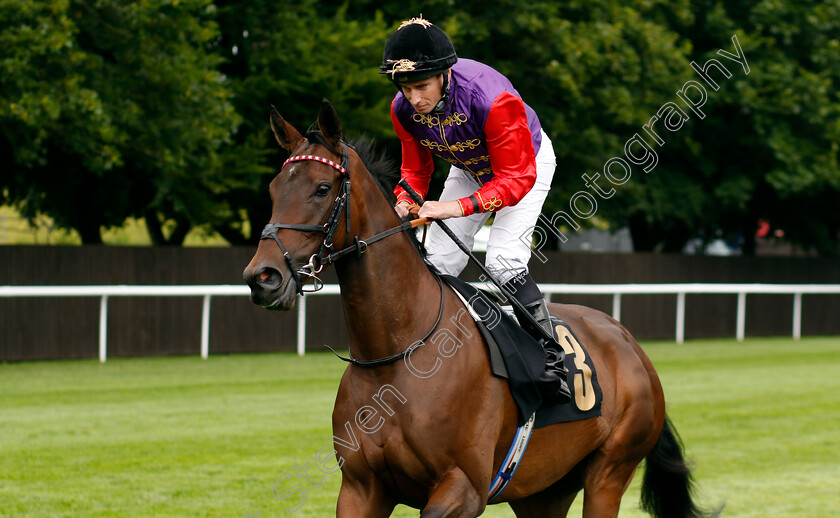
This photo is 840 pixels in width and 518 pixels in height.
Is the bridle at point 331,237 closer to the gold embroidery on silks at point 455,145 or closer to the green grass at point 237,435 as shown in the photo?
the gold embroidery on silks at point 455,145

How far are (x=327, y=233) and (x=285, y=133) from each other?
0.40 meters

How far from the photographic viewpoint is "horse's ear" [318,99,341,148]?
3137mm

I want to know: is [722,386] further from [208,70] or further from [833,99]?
[833,99]

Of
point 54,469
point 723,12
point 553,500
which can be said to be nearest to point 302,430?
point 54,469

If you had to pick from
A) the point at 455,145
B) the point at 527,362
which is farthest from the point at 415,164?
the point at 527,362

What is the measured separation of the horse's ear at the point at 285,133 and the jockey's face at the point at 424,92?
1.60ft

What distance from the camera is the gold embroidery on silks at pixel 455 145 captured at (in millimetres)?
3723

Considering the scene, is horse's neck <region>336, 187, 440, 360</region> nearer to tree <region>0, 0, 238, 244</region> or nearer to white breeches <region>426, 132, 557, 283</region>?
white breeches <region>426, 132, 557, 283</region>

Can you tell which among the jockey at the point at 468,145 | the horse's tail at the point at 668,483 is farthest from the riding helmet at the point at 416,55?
the horse's tail at the point at 668,483

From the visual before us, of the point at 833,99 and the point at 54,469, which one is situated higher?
the point at 833,99

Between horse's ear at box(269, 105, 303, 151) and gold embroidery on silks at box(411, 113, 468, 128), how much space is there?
0.59m

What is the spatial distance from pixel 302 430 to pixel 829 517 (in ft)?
12.9

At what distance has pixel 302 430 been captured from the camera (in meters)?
7.69

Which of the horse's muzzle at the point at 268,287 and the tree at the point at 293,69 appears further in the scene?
the tree at the point at 293,69
